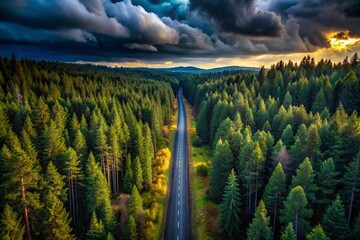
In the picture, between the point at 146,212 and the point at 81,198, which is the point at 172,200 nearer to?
the point at 146,212

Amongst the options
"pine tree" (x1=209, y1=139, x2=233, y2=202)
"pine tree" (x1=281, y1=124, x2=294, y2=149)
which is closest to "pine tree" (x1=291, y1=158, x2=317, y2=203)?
"pine tree" (x1=209, y1=139, x2=233, y2=202)

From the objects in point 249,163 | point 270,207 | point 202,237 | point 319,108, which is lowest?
point 202,237

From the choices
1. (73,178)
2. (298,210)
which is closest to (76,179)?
(73,178)

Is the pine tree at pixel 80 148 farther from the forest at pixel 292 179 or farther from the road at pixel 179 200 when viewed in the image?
the forest at pixel 292 179

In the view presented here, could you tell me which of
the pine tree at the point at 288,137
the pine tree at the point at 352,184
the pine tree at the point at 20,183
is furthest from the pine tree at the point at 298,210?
the pine tree at the point at 20,183

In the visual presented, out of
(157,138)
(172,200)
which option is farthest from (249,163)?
(157,138)

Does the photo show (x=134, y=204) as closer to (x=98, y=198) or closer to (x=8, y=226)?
(x=98, y=198)
